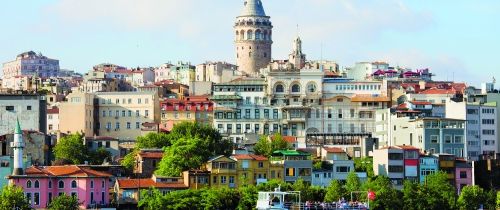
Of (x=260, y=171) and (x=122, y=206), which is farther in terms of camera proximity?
(x=260, y=171)

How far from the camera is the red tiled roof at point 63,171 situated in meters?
78.6

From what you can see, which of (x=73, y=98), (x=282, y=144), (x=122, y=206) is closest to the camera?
(x=122, y=206)

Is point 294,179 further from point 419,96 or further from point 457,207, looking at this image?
point 419,96

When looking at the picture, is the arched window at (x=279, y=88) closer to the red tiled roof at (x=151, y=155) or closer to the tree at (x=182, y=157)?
the red tiled roof at (x=151, y=155)

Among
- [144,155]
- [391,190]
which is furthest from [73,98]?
[391,190]

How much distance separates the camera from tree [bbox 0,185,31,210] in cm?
7200

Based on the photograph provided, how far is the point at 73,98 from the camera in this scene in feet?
345

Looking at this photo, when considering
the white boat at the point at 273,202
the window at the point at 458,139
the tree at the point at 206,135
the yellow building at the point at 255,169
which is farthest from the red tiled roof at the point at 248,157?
the white boat at the point at 273,202

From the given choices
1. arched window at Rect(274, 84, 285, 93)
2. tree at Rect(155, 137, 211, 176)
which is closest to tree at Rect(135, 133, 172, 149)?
tree at Rect(155, 137, 211, 176)

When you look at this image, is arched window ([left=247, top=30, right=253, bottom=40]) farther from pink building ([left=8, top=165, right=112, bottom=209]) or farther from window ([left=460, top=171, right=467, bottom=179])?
pink building ([left=8, top=165, right=112, bottom=209])

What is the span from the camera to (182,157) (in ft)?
279

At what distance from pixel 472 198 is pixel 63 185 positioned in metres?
24.4

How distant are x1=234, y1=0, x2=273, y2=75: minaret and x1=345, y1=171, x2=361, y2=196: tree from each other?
51.6 meters

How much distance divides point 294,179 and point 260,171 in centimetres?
224
